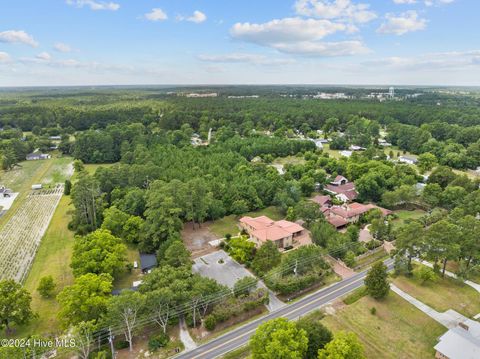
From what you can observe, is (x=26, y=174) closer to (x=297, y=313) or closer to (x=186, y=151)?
(x=186, y=151)

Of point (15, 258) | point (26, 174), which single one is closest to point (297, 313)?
point (15, 258)

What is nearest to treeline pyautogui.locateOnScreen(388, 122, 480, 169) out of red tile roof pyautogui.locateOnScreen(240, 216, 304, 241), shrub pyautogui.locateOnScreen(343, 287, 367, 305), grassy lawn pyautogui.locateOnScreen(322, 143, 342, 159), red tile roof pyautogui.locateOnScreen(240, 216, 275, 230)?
grassy lawn pyautogui.locateOnScreen(322, 143, 342, 159)

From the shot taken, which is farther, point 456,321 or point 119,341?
point 456,321

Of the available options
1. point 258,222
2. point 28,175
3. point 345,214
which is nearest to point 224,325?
point 258,222

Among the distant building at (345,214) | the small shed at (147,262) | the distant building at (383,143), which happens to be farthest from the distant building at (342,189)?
the distant building at (383,143)

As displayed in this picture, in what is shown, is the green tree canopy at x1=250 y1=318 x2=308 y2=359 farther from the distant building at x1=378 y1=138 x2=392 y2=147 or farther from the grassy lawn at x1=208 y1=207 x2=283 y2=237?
the distant building at x1=378 y1=138 x2=392 y2=147
